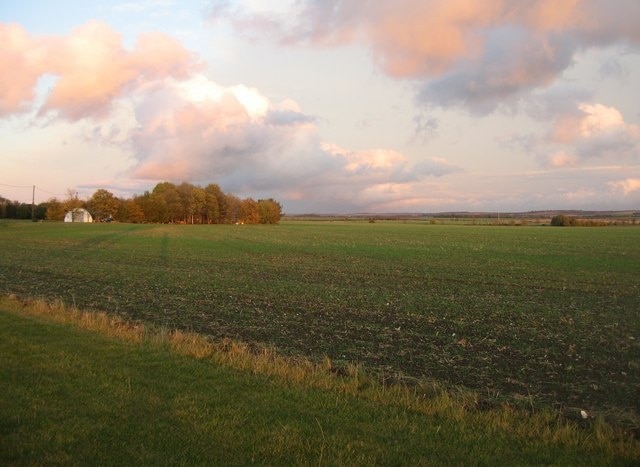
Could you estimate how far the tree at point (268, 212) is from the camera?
178 meters

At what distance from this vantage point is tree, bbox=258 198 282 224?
7018 inches

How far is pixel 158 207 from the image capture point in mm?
149750

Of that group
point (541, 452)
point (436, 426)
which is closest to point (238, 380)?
point (436, 426)

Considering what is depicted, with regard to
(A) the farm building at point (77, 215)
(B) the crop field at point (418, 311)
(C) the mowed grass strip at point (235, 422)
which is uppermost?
(A) the farm building at point (77, 215)

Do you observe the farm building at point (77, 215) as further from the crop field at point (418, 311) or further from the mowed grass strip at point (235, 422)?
the mowed grass strip at point (235, 422)

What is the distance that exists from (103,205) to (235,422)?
154046 millimetres

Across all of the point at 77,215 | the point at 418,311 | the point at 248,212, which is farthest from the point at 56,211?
the point at 418,311

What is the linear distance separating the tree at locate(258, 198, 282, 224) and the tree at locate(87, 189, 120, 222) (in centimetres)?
4852

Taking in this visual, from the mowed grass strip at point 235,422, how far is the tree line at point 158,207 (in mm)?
147500

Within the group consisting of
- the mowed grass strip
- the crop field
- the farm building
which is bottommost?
the crop field

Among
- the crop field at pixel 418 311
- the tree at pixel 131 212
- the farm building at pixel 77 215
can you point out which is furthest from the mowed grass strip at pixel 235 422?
the farm building at pixel 77 215

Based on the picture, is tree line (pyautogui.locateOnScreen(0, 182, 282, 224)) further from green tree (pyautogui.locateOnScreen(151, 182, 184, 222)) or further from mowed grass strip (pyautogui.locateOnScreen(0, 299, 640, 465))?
mowed grass strip (pyautogui.locateOnScreen(0, 299, 640, 465))

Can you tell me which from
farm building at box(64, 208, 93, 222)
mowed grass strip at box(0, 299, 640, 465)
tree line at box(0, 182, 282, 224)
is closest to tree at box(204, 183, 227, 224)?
tree line at box(0, 182, 282, 224)

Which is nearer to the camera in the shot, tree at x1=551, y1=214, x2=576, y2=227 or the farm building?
the farm building
